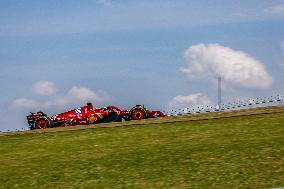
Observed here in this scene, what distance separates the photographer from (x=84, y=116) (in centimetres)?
3278

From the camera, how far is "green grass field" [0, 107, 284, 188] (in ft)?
41.0

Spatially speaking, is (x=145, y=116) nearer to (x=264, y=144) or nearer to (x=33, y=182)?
(x=264, y=144)

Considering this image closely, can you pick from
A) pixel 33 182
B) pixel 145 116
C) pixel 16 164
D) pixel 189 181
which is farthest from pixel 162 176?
pixel 145 116

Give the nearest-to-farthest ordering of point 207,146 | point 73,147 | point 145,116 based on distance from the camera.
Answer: point 207,146 < point 73,147 < point 145,116

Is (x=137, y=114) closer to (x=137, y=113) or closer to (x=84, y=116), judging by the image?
(x=137, y=113)

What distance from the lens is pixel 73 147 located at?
762 inches

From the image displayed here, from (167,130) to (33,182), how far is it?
928cm

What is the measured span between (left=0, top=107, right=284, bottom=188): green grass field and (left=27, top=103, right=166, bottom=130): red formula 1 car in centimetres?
831

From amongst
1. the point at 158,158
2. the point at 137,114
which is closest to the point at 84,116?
the point at 137,114

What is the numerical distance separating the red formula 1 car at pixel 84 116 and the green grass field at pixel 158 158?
8313mm

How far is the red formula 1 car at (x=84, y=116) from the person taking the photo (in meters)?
31.5

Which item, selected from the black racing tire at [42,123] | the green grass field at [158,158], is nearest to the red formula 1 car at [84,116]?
the black racing tire at [42,123]

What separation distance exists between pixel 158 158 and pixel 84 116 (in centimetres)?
1821

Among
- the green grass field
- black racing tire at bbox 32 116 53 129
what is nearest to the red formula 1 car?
black racing tire at bbox 32 116 53 129
